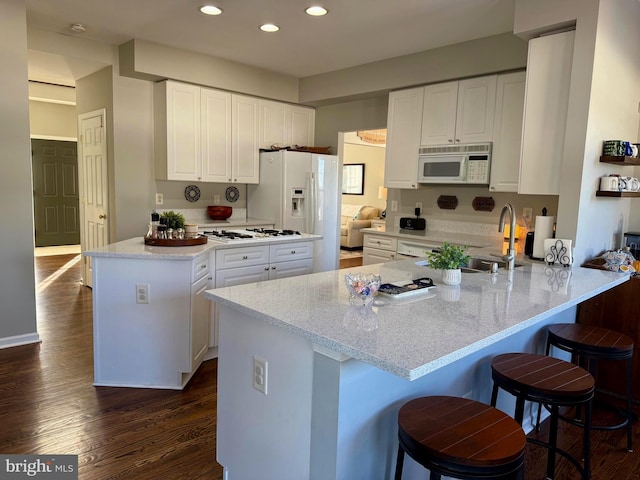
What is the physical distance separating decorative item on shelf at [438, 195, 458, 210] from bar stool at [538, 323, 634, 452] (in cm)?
234

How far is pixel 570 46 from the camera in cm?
286

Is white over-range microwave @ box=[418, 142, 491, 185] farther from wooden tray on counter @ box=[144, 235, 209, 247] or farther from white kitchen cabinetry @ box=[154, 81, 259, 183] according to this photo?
wooden tray on counter @ box=[144, 235, 209, 247]

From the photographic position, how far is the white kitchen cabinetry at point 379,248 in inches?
183

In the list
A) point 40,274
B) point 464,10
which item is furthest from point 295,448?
point 40,274

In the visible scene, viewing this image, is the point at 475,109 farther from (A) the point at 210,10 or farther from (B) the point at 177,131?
(B) the point at 177,131

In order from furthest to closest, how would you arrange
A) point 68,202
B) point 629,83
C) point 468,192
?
point 68,202 → point 468,192 → point 629,83

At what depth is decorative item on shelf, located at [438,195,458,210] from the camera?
476 cm

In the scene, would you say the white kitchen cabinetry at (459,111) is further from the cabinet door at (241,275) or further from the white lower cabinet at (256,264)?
the cabinet door at (241,275)

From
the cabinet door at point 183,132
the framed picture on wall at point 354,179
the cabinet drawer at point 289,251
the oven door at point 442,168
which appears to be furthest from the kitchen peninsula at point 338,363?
the framed picture on wall at point 354,179

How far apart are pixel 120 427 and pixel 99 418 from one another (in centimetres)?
17

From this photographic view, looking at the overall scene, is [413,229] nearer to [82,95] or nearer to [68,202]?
Result: [82,95]

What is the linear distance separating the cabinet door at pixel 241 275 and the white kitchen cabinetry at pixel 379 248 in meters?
1.48

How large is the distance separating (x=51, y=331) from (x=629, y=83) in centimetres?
497

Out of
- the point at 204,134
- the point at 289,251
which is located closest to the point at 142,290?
the point at 289,251
